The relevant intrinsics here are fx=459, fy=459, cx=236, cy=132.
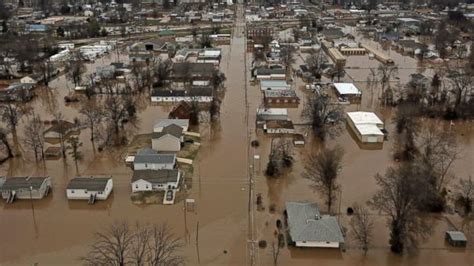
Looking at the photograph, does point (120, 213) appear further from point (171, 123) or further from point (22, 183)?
point (171, 123)

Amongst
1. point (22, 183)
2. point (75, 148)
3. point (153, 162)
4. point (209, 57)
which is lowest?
point (22, 183)

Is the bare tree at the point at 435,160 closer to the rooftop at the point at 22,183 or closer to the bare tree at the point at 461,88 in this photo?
the bare tree at the point at 461,88

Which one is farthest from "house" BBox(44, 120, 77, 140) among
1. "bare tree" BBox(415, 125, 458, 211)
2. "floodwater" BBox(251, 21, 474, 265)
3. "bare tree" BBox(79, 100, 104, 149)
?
"bare tree" BBox(415, 125, 458, 211)

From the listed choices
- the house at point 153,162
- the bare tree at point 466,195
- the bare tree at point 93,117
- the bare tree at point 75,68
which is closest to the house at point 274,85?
the bare tree at point 93,117

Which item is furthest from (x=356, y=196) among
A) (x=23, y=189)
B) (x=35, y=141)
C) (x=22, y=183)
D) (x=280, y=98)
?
(x=35, y=141)

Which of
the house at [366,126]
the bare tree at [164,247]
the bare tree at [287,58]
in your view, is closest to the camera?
the bare tree at [164,247]

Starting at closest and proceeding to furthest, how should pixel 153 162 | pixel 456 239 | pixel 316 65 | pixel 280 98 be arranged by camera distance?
pixel 456 239, pixel 153 162, pixel 280 98, pixel 316 65

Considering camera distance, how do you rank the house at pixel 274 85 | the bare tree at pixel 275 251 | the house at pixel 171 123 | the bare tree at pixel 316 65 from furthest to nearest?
the bare tree at pixel 316 65 → the house at pixel 274 85 → the house at pixel 171 123 → the bare tree at pixel 275 251
